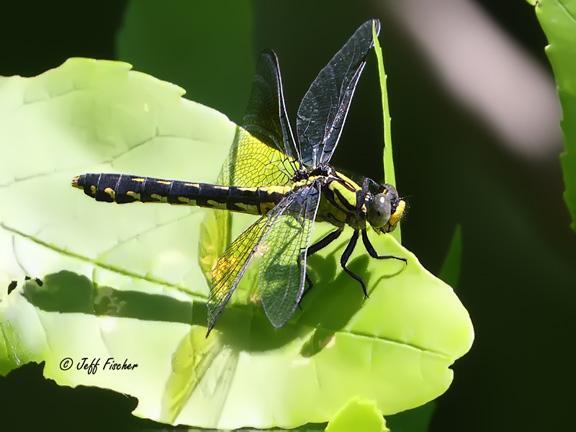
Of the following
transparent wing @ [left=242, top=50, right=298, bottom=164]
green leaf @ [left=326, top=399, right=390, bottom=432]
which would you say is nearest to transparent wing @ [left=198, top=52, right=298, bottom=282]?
transparent wing @ [left=242, top=50, right=298, bottom=164]

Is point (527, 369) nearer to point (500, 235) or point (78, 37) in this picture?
point (500, 235)

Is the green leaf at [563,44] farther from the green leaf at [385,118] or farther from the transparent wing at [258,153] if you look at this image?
the transparent wing at [258,153]

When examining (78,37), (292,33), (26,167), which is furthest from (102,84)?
(292,33)

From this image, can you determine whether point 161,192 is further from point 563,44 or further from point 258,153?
point 563,44

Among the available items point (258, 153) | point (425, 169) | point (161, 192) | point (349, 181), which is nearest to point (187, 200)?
point (161, 192)

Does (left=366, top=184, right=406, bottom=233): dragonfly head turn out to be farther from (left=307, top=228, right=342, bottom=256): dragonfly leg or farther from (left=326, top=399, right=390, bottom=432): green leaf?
(left=326, top=399, right=390, bottom=432): green leaf

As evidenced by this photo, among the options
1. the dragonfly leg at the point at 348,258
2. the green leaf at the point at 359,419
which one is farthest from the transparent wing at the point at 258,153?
the green leaf at the point at 359,419
